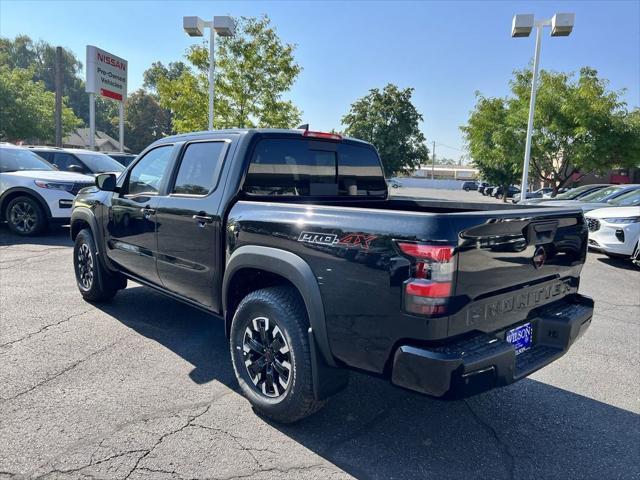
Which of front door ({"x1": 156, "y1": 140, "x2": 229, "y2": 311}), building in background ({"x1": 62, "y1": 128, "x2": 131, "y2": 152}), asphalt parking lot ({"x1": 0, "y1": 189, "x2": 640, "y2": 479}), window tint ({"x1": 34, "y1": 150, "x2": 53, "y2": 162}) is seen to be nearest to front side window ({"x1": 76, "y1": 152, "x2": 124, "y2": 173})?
window tint ({"x1": 34, "y1": 150, "x2": 53, "y2": 162})

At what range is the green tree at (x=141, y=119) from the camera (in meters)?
59.3

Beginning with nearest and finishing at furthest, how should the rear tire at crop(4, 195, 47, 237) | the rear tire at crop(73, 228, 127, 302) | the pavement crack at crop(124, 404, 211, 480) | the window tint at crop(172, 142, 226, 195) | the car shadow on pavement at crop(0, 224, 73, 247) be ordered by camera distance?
the pavement crack at crop(124, 404, 211, 480), the window tint at crop(172, 142, 226, 195), the rear tire at crop(73, 228, 127, 302), the car shadow on pavement at crop(0, 224, 73, 247), the rear tire at crop(4, 195, 47, 237)

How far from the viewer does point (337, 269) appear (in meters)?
2.52

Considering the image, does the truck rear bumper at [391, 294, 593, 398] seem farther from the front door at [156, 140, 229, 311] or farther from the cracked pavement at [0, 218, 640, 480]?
the front door at [156, 140, 229, 311]

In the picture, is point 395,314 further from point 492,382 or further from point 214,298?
point 214,298

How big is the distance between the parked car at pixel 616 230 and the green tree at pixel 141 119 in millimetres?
57612

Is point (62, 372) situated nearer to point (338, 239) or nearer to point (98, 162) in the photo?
point (338, 239)

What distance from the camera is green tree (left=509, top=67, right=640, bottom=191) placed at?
52.3ft

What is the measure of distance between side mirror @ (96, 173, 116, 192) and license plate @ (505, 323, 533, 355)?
394 centimetres

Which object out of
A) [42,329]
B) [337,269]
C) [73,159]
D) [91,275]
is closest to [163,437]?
[337,269]

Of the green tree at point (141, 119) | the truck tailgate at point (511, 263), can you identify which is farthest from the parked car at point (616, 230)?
the green tree at point (141, 119)

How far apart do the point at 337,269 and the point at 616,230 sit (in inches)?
317

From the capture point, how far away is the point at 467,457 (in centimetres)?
274

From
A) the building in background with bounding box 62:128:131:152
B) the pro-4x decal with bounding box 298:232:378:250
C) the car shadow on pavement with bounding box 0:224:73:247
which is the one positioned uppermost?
the building in background with bounding box 62:128:131:152
